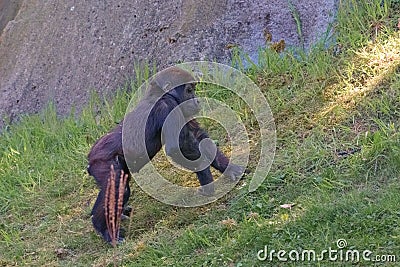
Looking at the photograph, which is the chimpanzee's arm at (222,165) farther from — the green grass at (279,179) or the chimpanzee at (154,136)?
the green grass at (279,179)

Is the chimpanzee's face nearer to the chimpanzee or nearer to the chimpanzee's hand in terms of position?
the chimpanzee

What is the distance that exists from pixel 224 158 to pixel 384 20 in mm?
2127

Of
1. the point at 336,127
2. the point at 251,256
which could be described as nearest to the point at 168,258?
the point at 251,256

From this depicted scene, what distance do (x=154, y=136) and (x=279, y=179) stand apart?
909 millimetres

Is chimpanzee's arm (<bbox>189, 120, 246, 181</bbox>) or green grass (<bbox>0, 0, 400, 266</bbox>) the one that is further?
chimpanzee's arm (<bbox>189, 120, 246, 181</bbox>)

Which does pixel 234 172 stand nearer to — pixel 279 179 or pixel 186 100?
pixel 279 179

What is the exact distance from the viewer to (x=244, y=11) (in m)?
6.74

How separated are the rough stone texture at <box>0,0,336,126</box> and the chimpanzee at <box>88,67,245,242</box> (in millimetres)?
2003

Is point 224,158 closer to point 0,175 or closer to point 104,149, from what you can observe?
point 104,149

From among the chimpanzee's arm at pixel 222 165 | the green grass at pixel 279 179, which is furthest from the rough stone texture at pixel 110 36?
the chimpanzee's arm at pixel 222 165

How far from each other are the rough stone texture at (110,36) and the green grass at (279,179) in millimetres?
362

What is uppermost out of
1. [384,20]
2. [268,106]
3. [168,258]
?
[384,20]

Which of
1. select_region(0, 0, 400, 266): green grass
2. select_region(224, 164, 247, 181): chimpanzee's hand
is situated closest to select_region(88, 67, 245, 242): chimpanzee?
select_region(224, 164, 247, 181): chimpanzee's hand

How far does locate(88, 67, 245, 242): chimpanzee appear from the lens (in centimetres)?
459
